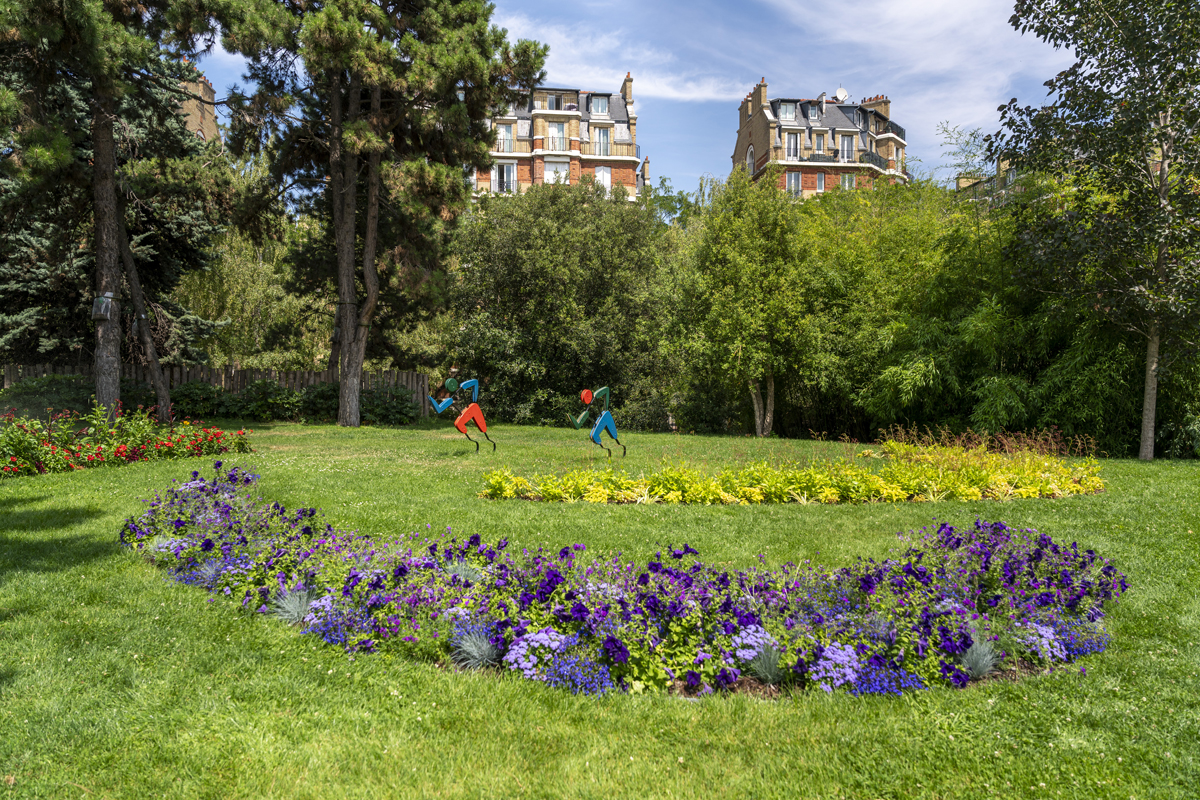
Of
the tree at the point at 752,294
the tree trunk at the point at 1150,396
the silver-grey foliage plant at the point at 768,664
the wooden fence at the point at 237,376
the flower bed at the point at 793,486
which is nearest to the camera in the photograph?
the silver-grey foliage plant at the point at 768,664

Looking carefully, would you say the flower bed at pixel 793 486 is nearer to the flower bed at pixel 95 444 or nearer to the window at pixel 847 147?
the flower bed at pixel 95 444

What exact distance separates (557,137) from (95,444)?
31393 millimetres

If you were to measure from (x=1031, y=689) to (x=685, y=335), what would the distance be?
15.5m

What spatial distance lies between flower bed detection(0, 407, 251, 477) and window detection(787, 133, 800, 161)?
118 feet

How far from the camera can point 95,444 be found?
30.9 ft

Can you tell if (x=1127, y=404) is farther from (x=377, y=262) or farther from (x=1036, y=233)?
(x=377, y=262)

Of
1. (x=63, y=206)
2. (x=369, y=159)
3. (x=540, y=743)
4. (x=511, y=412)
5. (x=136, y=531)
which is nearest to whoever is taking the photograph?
(x=540, y=743)

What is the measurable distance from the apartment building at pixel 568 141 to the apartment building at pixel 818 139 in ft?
24.1

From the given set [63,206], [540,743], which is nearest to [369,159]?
[63,206]

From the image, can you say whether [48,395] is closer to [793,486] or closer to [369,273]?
[369,273]

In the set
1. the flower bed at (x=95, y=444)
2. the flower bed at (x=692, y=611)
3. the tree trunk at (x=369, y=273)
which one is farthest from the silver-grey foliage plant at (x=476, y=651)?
the tree trunk at (x=369, y=273)

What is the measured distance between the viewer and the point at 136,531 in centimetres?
534

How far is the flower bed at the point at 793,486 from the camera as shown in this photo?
740cm

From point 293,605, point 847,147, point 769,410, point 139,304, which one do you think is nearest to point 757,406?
point 769,410
